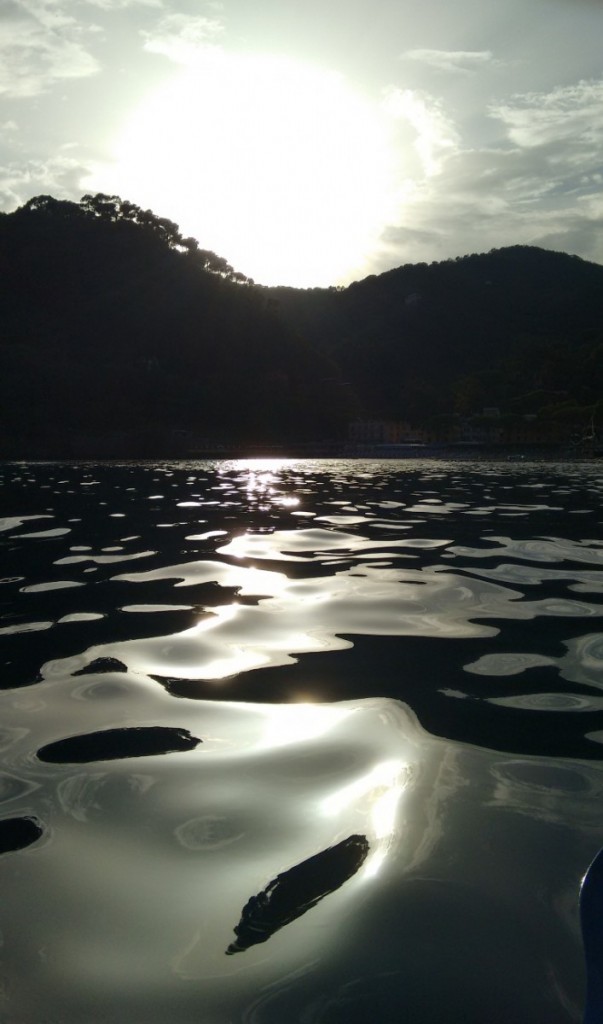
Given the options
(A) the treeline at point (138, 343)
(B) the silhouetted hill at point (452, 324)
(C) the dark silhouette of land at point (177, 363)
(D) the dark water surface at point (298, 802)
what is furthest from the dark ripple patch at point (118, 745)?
(B) the silhouetted hill at point (452, 324)

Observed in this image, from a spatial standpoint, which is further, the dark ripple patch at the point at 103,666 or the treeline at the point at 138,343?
the treeline at the point at 138,343

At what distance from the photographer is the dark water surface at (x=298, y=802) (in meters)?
1.19

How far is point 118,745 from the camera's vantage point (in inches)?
84.6

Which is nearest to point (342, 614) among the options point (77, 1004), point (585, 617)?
point (585, 617)

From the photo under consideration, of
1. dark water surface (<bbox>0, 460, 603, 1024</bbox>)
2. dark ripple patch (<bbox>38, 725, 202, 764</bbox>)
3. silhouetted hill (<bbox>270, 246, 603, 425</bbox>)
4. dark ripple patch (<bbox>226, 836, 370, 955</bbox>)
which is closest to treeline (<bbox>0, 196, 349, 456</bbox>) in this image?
silhouetted hill (<bbox>270, 246, 603, 425</bbox>)

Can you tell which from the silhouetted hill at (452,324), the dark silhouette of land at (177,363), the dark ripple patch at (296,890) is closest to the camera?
the dark ripple patch at (296,890)

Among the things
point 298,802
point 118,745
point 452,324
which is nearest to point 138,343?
point 452,324

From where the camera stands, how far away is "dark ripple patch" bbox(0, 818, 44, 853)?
1.59 meters

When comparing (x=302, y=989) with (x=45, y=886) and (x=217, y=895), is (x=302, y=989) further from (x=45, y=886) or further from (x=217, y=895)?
(x=45, y=886)

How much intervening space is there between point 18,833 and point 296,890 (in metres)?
0.62

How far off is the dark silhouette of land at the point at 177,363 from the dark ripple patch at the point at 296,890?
53937 millimetres

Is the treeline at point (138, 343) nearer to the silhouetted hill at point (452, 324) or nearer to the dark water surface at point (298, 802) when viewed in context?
the silhouetted hill at point (452, 324)

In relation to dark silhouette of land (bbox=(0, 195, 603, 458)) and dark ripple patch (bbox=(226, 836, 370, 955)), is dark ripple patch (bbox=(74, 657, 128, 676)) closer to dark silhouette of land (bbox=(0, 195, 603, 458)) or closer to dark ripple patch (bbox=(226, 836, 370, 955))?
dark ripple patch (bbox=(226, 836, 370, 955))

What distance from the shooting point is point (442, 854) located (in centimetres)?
156
